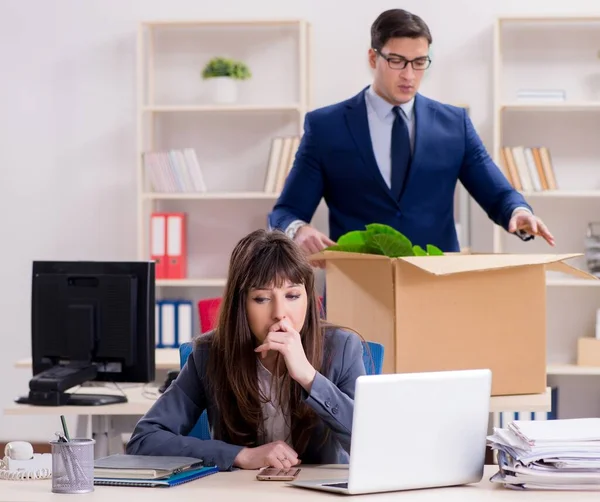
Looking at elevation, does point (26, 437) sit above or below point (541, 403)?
below

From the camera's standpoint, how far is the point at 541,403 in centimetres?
234

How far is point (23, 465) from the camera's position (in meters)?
1.76

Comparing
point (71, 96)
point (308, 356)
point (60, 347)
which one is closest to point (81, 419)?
point (60, 347)

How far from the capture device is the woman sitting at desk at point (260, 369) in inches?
77.2

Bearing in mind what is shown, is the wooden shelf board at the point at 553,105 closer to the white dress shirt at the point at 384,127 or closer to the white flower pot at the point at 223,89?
the white flower pot at the point at 223,89

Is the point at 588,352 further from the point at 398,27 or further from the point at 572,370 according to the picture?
the point at 398,27

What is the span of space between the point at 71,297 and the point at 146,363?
0.28 m

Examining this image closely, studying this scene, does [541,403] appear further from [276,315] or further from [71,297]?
[71,297]

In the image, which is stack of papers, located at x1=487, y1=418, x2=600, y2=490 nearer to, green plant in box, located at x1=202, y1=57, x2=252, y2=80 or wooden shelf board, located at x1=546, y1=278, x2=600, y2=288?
wooden shelf board, located at x1=546, y1=278, x2=600, y2=288

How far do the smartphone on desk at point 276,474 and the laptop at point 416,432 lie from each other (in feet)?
0.23

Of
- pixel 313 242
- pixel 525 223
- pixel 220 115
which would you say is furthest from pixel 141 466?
pixel 220 115

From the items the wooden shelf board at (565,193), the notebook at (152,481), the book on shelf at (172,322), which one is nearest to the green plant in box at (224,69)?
the book on shelf at (172,322)

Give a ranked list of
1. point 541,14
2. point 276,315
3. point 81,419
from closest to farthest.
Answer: point 276,315 → point 81,419 → point 541,14

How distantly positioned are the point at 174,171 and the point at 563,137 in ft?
6.23
